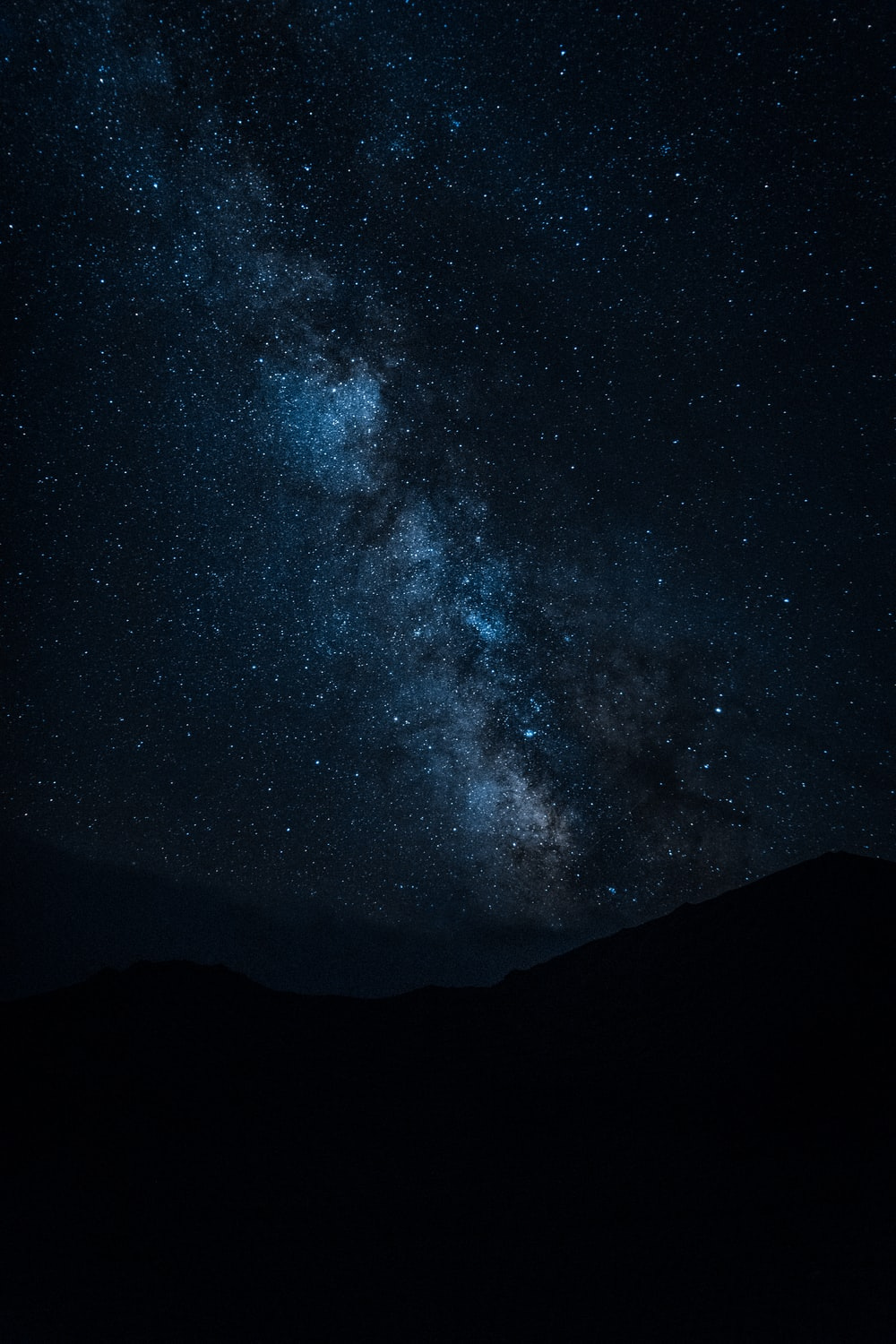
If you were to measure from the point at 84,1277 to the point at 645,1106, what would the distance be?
739cm

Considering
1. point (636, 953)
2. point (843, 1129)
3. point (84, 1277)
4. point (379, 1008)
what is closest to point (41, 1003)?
point (379, 1008)

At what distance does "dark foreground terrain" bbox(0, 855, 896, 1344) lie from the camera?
28.6 ft

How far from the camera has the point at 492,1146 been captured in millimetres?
12625

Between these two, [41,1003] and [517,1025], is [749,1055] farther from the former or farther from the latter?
[41,1003]

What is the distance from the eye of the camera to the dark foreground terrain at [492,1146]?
8711mm

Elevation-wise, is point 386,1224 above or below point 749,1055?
below

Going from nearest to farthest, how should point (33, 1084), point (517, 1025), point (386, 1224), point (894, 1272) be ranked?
point (894, 1272)
point (386, 1224)
point (33, 1084)
point (517, 1025)

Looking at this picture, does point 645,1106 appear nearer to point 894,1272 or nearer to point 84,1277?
point 894,1272

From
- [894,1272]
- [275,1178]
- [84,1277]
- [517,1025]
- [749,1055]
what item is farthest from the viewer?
[517,1025]

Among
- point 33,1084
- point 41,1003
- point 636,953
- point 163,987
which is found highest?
point 636,953

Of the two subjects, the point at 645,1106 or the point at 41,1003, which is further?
the point at 41,1003

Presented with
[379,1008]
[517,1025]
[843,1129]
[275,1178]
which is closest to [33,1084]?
[275,1178]

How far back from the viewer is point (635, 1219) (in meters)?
10.1

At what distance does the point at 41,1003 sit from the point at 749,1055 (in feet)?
42.8
